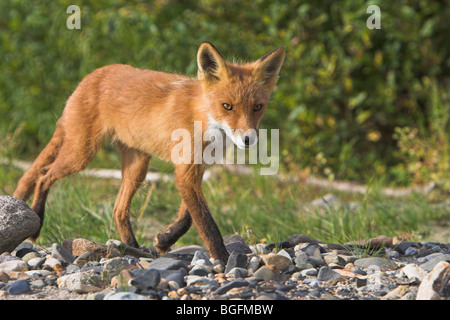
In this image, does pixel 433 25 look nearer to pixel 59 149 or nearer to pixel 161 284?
pixel 59 149

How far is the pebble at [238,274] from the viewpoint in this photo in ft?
10.7

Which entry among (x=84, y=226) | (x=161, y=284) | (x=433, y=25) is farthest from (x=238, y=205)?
(x=433, y=25)

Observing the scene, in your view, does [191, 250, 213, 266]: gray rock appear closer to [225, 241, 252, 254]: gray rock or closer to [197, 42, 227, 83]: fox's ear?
[225, 241, 252, 254]: gray rock

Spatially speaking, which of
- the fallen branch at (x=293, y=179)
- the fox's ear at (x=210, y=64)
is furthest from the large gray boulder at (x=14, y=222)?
the fallen branch at (x=293, y=179)

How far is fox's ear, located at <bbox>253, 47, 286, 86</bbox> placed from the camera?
4.01 metres

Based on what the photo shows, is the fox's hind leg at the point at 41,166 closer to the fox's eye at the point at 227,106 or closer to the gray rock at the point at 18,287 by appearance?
the gray rock at the point at 18,287

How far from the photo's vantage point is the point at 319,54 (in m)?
7.51

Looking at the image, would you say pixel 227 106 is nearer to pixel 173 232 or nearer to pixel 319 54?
pixel 173 232

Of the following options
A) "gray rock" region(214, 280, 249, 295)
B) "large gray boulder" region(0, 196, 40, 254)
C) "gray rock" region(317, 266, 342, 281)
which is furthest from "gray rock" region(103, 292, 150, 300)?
"large gray boulder" region(0, 196, 40, 254)

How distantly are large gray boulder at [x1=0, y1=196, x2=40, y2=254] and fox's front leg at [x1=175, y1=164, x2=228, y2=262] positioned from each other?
3.98 feet

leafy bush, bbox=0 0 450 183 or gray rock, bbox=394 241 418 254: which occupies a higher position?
leafy bush, bbox=0 0 450 183

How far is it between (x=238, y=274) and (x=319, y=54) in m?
4.69
